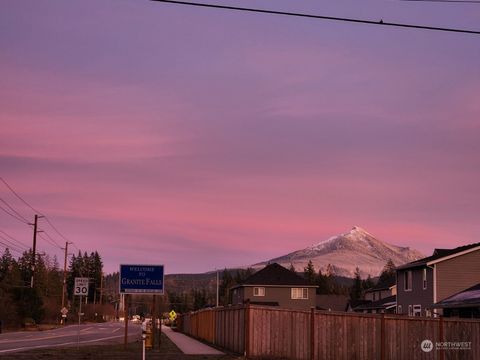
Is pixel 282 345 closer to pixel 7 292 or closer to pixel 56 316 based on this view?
pixel 7 292

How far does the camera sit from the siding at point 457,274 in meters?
46.0

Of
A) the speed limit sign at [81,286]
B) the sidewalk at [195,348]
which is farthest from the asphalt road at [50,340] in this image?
the sidewalk at [195,348]

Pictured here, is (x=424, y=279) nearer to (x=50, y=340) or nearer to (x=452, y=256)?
(x=452, y=256)

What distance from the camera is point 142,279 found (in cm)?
3034

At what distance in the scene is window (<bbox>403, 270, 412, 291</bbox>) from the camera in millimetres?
51022

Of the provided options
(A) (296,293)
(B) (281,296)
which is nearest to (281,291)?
(B) (281,296)

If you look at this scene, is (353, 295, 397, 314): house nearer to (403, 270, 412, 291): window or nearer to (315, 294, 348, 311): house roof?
(403, 270, 412, 291): window

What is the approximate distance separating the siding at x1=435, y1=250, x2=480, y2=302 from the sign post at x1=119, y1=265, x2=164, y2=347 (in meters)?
22.6

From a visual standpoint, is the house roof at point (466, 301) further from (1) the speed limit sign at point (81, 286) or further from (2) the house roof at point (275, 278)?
(2) the house roof at point (275, 278)

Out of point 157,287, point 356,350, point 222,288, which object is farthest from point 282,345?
point 222,288

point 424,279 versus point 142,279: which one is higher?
point 424,279

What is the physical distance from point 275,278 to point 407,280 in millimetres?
32375

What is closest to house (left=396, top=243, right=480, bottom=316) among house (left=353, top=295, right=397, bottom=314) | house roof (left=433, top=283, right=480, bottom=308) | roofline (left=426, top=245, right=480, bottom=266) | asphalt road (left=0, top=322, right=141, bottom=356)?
roofline (left=426, top=245, right=480, bottom=266)

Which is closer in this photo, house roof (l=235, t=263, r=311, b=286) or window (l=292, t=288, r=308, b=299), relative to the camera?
window (l=292, t=288, r=308, b=299)
